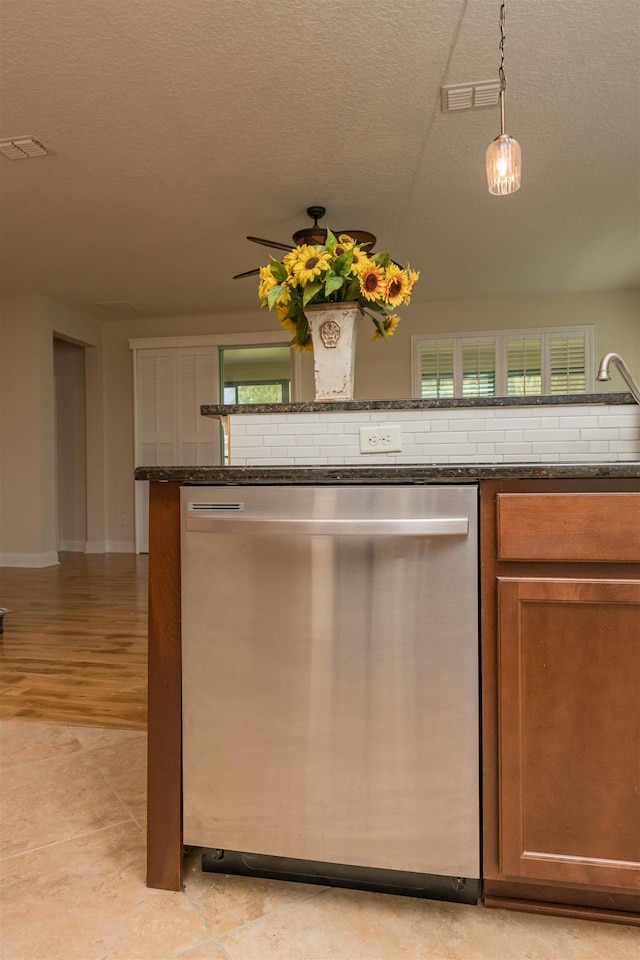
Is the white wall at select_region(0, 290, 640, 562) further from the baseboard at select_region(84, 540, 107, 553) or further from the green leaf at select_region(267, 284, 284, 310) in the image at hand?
the green leaf at select_region(267, 284, 284, 310)

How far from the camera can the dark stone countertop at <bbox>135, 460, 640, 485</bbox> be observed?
1094 millimetres

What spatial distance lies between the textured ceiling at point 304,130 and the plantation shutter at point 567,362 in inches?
45.6

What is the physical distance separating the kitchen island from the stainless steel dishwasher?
0.04 meters

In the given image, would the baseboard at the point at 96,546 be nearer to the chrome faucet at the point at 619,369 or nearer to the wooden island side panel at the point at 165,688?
the wooden island side panel at the point at 165,688

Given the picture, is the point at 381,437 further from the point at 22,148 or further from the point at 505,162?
the point at 22,148

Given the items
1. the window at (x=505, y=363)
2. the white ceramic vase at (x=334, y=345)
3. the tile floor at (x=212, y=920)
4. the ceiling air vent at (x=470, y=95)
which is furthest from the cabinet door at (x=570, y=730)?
the window at (x=505, y=363)

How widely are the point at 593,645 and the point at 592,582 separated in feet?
0.38

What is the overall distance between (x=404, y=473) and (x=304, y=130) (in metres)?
2.97

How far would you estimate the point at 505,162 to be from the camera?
5.79 ft

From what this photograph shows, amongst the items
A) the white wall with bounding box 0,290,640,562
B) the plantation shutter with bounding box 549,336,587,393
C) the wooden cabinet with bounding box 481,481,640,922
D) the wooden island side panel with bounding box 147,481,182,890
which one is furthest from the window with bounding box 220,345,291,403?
the wooden cabinet with bounding box 481,481,640,922

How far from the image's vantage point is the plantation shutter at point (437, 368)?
682 cm

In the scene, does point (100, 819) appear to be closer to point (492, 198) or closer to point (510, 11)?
point (510, 11)

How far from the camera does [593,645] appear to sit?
1099 mm

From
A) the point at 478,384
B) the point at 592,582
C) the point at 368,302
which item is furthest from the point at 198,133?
the point at 478,384
